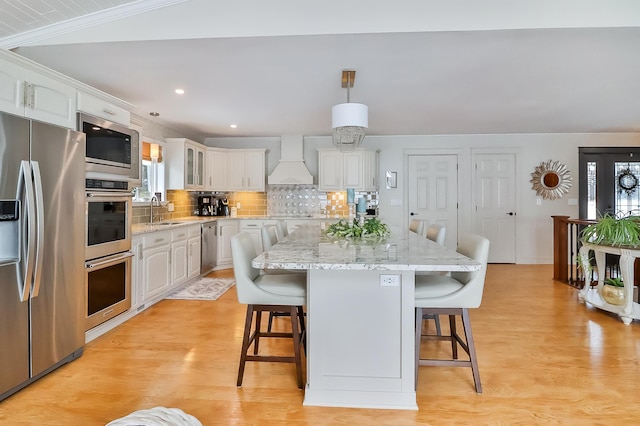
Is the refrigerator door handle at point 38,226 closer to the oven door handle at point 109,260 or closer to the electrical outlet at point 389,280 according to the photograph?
the oven door handle at point 109,260

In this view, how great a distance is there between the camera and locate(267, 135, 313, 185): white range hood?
634 centimetres

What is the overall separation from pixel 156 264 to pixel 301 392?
8.07 ft

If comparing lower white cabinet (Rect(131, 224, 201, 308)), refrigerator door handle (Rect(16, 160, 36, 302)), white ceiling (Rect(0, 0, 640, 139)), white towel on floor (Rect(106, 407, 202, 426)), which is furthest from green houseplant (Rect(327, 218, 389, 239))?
refrigerator door handle (Rect(16, 160, 36, 302))

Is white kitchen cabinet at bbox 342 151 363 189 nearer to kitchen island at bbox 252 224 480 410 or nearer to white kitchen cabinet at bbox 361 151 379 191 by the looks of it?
white kitchen cabinet at bbox 361 151 379 191

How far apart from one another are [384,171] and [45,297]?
541 cm

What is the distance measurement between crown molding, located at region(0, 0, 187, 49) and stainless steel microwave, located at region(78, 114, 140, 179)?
612 mm

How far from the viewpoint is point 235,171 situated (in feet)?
21.2

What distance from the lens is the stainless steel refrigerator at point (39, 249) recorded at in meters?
2.08

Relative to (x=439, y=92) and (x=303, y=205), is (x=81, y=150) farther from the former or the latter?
(x=303, y=205)

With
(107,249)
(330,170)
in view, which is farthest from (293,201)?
(107,249)

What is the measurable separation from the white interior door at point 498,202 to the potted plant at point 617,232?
2.73 metres

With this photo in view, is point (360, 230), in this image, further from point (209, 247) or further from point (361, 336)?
point (209, 247)

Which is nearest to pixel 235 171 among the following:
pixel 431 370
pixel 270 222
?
pixel 270 222

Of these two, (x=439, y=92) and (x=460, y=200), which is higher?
(x=439, y=92)
